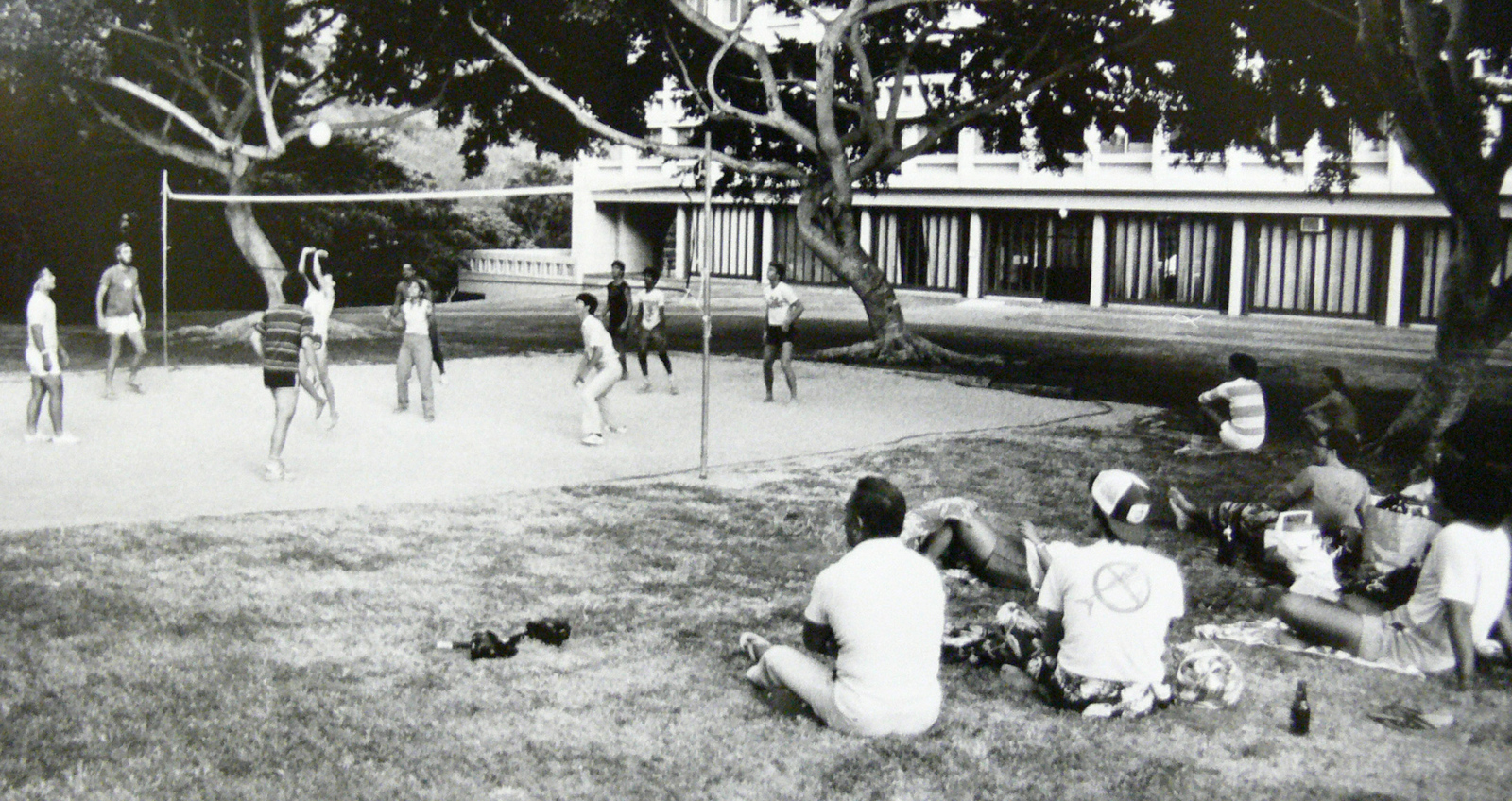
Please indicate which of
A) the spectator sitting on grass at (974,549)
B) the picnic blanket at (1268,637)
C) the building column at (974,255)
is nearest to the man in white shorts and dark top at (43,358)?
the spectator sitting on grass at (974,549)

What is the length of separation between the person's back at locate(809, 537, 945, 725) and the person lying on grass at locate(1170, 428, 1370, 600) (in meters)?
3.20

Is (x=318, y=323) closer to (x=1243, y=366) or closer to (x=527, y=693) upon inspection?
(x=1243, y=366)

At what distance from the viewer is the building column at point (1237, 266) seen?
1460 inches

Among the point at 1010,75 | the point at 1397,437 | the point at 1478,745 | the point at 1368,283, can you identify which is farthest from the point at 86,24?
the point at 1368,283

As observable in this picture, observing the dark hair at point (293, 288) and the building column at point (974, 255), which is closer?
the dark hair at point (293, 288)

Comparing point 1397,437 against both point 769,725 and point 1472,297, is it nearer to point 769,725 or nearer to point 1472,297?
point 1472,297

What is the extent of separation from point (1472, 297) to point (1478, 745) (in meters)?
9.62

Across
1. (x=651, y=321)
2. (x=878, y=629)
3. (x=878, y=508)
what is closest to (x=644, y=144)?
(x=651, y=321)

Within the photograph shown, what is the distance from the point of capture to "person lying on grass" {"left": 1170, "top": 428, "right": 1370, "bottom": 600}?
340 inches

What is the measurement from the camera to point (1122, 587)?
21.1 feet

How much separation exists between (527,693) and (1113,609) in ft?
8.87

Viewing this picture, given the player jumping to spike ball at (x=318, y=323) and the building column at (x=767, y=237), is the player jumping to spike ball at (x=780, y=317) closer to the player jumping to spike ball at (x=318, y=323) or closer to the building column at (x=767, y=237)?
the player jumping to spike ball at (x=318, y=323)

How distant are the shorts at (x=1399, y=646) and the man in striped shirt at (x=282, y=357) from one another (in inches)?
329

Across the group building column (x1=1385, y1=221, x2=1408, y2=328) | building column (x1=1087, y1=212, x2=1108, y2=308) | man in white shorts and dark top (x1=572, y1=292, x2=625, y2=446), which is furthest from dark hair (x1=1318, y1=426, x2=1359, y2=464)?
building column (x1=1087, y1=212, x2=1108, y2=308)
